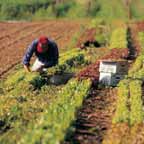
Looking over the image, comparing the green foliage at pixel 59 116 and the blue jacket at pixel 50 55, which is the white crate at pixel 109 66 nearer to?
the green foliage at pixel 59 116

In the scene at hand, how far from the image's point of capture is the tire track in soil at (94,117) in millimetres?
9770

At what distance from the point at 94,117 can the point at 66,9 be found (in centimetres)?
5408

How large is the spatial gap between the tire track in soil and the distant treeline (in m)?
47.5

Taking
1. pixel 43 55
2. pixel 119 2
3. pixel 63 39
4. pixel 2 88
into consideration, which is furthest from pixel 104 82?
pixel 119 2

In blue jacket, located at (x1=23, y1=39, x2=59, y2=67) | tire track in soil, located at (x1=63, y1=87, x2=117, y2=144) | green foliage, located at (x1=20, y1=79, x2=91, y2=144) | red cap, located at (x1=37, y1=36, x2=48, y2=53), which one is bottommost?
tire track in soil, located at (x1=63, y1=87, x2=117, y2=144)

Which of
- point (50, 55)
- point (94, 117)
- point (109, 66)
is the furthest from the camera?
point (50, 55)

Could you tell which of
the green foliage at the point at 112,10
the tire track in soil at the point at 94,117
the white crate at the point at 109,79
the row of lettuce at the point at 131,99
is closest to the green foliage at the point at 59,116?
the tire track in soil at the point at 94,117

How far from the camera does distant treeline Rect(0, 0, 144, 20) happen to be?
61719 millimetres

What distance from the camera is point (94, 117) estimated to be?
11.5 meters

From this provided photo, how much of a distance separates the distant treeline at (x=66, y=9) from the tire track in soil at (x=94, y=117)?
4746cm

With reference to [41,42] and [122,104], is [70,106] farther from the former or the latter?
[41,42]

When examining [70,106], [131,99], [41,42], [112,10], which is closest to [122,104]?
[131,99]

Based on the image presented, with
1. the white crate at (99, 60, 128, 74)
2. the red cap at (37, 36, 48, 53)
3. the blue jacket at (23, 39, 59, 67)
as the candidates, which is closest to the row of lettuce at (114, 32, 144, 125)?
the white crate at (99, 60, 128, 74)

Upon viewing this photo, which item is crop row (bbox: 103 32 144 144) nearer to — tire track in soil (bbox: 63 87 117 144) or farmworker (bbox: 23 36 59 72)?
tire track in soil (bbox: 63 87 117 144)
